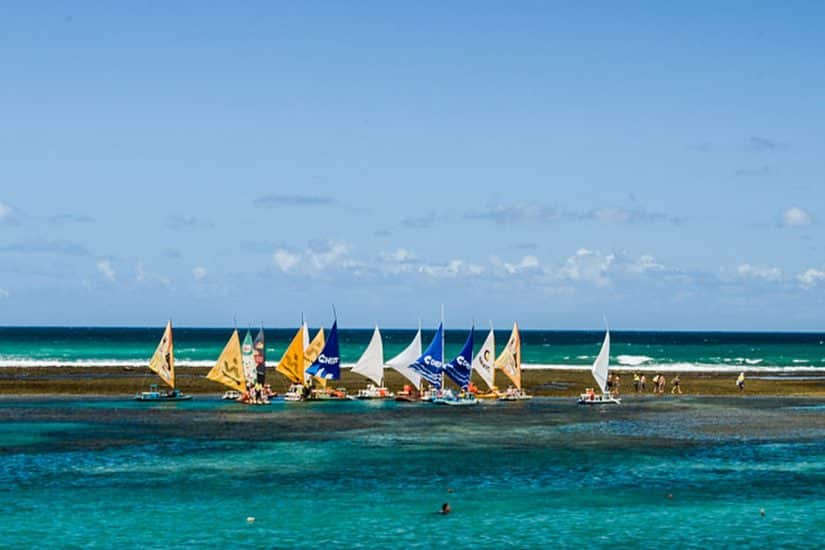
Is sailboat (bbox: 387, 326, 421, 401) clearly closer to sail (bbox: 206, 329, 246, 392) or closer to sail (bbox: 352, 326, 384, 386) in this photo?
sail (bbox: 352, 326, 384, 386)

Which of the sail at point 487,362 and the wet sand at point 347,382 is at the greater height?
the sail at point 487,362

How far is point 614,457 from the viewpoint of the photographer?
53.2 metres

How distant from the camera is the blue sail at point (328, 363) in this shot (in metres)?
88.5

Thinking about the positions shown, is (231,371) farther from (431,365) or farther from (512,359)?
(512,359)

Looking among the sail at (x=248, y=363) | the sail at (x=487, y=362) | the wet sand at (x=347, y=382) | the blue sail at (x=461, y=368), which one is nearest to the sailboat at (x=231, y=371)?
the sail at (x=248, y=363)

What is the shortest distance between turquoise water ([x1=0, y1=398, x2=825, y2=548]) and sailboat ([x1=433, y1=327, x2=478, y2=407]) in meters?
9.32

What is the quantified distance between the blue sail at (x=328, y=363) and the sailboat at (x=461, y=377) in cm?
881

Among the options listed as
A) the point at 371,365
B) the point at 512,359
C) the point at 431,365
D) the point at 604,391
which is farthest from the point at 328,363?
the point at 604,391

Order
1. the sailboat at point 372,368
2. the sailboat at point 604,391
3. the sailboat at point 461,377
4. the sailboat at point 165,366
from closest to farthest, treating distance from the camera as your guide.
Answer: the sailboat at point 461,377 < the sailboat at point 604,391 < the sailboat at point 165,366 < the sailboat at point 372,368

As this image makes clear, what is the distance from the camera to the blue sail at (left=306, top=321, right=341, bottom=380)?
8850 cm

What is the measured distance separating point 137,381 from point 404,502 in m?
74.7

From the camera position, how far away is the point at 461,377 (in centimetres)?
8706

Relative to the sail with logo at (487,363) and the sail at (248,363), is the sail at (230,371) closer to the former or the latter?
the sail at (248,363)

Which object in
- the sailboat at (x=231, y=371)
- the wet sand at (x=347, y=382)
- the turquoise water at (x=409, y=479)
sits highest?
the sailboat at (x=231, y=371)
